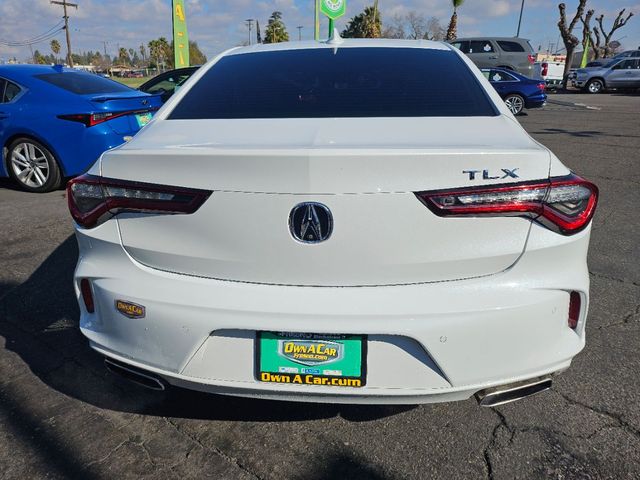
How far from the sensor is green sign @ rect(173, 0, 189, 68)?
55.2ft

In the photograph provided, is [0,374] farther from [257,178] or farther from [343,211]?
[343,211]

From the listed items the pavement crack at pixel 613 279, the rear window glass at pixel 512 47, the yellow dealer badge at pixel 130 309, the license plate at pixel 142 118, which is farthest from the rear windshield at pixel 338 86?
the rear window glass at pixel 512 47

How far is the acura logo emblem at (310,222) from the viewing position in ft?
5.27

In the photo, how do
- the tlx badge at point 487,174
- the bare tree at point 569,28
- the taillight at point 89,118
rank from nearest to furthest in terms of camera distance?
the tlx badge at point 487,174, the taillight at point 89,118, the bare tree at point 569,28

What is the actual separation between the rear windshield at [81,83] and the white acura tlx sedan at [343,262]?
15.9 ft

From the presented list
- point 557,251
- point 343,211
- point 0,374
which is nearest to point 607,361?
point 557,251

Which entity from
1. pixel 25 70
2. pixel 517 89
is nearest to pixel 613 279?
pixel 25 70

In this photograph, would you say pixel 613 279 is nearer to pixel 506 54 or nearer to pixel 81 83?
pixel 81 83

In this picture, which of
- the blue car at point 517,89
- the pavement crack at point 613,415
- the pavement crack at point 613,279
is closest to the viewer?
the pavement crack at point 613,415

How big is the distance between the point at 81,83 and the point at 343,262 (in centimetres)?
586

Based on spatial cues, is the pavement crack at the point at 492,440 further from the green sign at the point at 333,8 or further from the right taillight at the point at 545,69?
the right taillight at the point at 545,69

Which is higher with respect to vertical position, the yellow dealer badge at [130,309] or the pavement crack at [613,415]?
→ the yellow dealer badge at [130,309]

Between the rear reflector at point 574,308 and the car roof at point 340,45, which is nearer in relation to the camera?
the rear reflector at point 574,308

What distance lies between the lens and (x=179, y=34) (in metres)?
17.0
